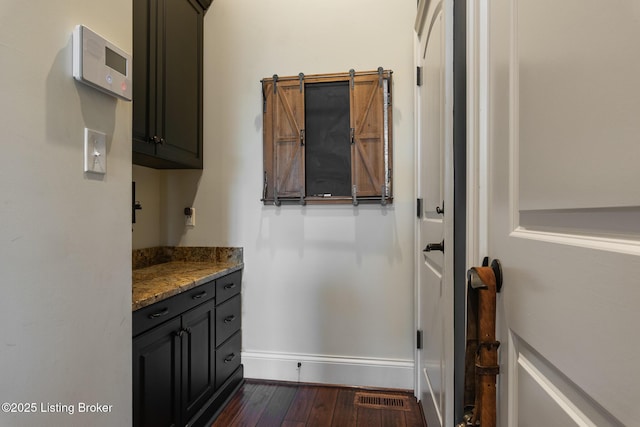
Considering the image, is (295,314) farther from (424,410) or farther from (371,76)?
(371,76)

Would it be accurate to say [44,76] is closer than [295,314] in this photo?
Yes

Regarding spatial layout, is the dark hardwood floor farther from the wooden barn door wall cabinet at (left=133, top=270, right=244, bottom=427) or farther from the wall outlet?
the wall outlet

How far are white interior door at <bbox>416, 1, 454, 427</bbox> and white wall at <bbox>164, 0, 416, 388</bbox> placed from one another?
19 centimetres

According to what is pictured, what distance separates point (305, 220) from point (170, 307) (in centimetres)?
102

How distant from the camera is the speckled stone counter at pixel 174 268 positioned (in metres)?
1.38

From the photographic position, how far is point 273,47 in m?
2.21

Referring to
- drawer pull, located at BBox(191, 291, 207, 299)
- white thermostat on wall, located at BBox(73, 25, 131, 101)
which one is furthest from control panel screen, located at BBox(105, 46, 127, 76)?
drawer pull, located at BBox(191, 291, 207, 299)

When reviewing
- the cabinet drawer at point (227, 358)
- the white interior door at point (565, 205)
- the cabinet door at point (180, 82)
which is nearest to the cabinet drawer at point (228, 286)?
the cabinet drawer at point (227, 358)

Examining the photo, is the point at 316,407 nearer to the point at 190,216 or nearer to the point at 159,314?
the point at 159,314

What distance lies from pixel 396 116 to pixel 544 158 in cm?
163

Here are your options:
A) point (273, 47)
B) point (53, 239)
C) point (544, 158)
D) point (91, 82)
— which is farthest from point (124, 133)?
point (273, 47)

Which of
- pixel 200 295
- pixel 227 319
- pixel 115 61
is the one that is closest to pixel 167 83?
pixel 115 61

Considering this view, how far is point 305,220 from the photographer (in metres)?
2.16

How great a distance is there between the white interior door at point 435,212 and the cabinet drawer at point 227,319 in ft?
4.06
